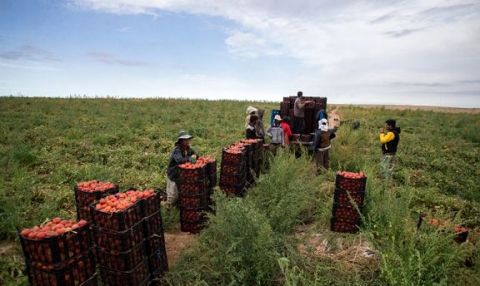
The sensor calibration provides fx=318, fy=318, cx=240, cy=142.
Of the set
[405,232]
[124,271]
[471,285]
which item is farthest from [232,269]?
[471,285]

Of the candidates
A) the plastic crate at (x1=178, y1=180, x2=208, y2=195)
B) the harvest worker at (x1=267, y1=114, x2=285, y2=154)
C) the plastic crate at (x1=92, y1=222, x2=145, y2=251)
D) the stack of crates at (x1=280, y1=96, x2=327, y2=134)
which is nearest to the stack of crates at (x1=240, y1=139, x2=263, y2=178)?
the harvest worker at (x1=267, y1=114, x2=285, y2=154)

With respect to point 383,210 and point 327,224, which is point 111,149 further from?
point 383,210

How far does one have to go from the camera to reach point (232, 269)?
4.01 m

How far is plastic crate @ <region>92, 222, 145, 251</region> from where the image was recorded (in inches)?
139

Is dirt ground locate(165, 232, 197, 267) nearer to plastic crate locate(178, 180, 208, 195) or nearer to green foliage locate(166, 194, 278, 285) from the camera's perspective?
green foliage locate(166, 194, 278, 285)

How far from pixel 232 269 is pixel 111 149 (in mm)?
8603

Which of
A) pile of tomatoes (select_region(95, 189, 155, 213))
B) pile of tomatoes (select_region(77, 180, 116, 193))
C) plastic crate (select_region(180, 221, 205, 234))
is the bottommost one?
plastic crate (select_region(180, 221, 205, 234))

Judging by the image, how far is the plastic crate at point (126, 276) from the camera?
3619mm

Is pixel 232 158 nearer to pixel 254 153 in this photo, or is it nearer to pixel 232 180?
pixel 232 180

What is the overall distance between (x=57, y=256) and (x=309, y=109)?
924cm

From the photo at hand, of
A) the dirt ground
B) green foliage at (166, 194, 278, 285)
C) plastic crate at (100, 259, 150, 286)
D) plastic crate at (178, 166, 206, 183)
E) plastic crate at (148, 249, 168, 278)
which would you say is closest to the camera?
plastic crate at (100, 259, 150, 286)

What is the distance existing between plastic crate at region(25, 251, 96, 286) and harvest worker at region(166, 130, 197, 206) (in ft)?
9.87

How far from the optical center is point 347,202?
5.64 metres

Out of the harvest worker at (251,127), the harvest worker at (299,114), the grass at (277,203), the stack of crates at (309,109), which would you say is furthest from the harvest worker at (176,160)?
the stack of crates at (309,109)
